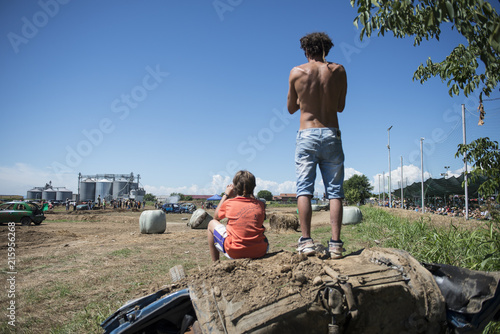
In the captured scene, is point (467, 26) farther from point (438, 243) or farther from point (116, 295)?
point (116, 295)

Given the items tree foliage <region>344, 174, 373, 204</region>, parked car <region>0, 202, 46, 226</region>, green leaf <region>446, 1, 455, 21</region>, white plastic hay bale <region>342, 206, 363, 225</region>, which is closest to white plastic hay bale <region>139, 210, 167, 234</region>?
white plastic hay bale <region>342, 206, 363, 225</region>

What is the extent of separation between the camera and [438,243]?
3.88m

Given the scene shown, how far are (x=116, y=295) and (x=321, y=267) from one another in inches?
117

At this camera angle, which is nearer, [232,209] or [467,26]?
[467,26]

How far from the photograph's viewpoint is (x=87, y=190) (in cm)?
6969

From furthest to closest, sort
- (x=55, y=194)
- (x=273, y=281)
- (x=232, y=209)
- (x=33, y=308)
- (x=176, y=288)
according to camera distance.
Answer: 1. (x=55, y=194)
2. (x=33, y=308)
3. (x=232, y=209)
4. (x=176, y=288)
5. (x=273, y=281)

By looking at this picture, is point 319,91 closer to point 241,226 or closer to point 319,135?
point 319,135

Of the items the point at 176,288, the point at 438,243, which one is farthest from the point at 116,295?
the point at 438,243

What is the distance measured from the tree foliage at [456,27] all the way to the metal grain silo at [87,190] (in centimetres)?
7579

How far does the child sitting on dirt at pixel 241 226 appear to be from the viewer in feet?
8.41

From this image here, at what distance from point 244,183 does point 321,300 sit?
1.30 m

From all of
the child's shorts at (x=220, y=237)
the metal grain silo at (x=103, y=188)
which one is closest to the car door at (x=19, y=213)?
the child's shorts at (x=220, y=237)

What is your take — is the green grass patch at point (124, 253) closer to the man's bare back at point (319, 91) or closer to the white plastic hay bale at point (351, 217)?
the man's bare back at point (319, 91)

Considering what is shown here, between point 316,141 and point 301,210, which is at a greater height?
point 316,141
